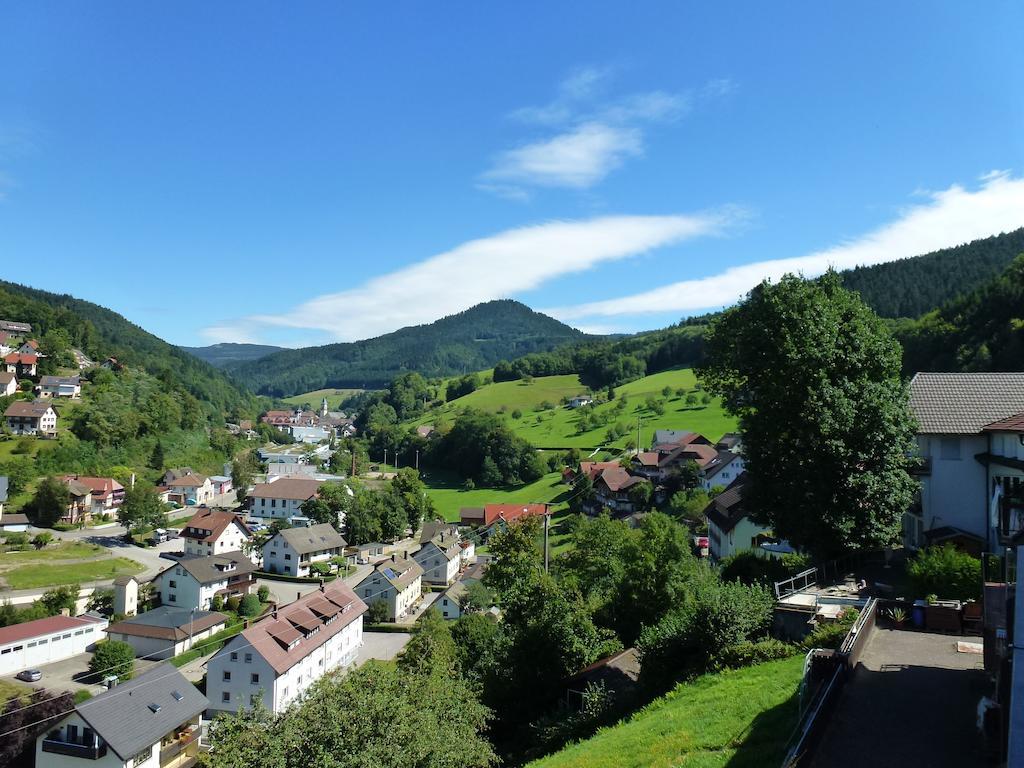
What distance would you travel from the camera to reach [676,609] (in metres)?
20.2

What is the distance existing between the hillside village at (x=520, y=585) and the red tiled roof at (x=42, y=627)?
0.53ft

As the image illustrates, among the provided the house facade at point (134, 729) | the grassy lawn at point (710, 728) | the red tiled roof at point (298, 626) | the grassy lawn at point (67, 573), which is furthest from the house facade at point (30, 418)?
the grassy lawn at point (710, 728)

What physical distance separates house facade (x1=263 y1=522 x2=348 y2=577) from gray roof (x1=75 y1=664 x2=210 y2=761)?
30081mm

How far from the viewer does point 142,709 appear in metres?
28.0

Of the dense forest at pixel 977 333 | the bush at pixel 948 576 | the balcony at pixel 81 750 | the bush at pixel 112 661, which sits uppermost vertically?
the dense forest at pixel 977 333

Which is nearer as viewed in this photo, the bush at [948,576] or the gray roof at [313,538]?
the bush at [948,576]

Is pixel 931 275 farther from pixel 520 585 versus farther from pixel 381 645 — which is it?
pixel 520 585

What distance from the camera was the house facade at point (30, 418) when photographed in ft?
288

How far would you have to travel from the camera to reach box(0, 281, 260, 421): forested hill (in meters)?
124

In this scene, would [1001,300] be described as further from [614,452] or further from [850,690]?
[850,690]

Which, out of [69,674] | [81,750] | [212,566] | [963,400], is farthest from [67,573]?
[963,400]

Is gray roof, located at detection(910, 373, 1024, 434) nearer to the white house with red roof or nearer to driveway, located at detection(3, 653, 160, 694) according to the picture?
driveway, located at detection(3, 653, 160, 694)

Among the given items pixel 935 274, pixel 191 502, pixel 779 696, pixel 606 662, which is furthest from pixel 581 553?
pixel 935 274

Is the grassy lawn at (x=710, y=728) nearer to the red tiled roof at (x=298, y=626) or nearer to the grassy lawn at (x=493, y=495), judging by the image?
the red tiled roof at (x=298, y=626)
